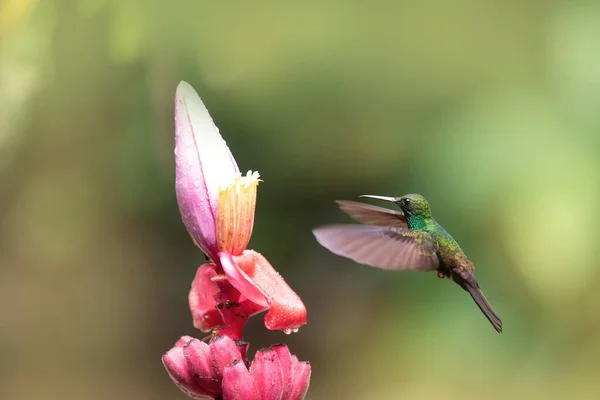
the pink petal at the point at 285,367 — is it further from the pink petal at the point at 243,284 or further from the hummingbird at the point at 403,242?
the hummingbird at the point at 403,242

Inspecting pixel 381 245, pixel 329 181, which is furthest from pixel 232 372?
pixel 329 181

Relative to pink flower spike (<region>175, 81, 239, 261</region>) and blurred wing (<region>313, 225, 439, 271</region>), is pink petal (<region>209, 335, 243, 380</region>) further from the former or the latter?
blurred wing (<region>313, 225, 439, 271</region>)

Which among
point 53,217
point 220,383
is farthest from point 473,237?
point 220,383

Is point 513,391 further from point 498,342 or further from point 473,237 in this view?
point 473,237

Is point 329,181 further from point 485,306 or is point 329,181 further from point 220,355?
point 220,355

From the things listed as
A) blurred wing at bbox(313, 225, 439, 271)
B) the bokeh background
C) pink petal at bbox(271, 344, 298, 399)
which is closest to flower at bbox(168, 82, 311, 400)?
pink petal at bbox(271, 344, 298, 399)
